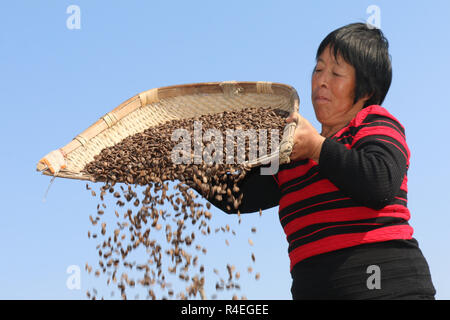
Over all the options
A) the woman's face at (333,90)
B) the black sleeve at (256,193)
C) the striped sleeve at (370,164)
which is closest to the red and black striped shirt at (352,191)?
the striped sleeve at (370,164)

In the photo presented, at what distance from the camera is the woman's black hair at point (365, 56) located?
8.84 feet

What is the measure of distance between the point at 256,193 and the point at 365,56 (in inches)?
41.7

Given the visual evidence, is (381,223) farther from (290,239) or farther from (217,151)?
(217,151)

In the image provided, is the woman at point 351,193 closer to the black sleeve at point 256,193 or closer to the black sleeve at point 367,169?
the black sleeve at point 367,169

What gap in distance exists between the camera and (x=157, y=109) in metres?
3.78

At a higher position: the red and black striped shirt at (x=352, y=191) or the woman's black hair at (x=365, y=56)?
the woman's black hair at (x=365, y=56)

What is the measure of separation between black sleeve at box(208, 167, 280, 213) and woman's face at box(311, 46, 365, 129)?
0.54 metres

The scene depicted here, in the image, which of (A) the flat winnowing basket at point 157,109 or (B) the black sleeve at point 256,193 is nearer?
(B) the black sleeve at point 256,193

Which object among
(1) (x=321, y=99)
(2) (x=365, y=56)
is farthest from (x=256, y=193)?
(2) (x=365, y=56)

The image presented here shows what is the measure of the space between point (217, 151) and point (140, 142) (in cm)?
65

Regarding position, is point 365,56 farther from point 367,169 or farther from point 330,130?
point 367,169

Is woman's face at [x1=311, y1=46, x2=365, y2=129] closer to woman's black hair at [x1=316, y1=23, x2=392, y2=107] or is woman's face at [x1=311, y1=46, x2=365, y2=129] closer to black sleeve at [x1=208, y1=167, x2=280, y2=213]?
woman's black hair at [x1=316, y1=23, x2=392, y2=107]

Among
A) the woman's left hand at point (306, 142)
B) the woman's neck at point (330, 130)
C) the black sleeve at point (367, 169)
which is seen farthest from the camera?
the woman's neck at point (330, 130)
